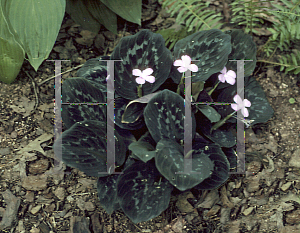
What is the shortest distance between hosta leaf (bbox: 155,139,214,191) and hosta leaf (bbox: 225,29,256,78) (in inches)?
18.9

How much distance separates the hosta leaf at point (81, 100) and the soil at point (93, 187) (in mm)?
280

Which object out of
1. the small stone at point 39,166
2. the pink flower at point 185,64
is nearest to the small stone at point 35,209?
the small stone at point 39,166

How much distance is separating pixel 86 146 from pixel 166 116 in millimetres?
313

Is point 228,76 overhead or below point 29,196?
overhead

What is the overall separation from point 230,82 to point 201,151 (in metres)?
0.31

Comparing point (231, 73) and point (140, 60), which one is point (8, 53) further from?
point (231, 73)

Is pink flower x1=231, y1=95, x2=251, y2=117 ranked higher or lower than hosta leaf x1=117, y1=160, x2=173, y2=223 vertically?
higher

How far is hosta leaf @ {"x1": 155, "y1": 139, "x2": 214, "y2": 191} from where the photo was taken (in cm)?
88

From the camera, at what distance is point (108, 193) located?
1.06 metres

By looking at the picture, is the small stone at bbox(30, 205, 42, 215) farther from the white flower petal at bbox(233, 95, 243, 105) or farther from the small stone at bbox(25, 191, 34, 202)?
the white flower petal at bbox(233, 95, 243, 105)

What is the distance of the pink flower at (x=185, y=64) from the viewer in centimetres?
107

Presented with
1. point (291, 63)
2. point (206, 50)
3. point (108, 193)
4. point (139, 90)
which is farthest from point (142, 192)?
point (291, 63)

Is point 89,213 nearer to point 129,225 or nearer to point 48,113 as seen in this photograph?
point 129,225

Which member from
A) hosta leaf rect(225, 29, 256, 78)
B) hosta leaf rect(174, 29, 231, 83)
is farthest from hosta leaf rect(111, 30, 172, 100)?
hosta leaf rect(225, 29, 256, 78)
